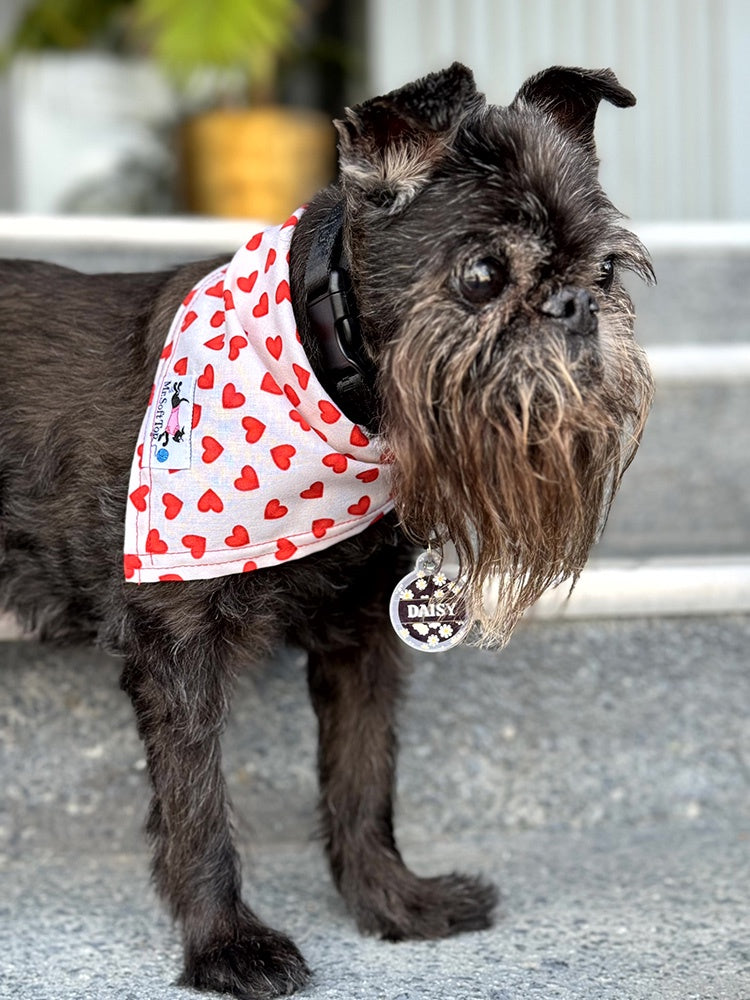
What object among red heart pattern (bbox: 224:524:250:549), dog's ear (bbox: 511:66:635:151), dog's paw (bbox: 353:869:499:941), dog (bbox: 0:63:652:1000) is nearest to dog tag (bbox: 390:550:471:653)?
dog (bbox: 0:63:652:1000)

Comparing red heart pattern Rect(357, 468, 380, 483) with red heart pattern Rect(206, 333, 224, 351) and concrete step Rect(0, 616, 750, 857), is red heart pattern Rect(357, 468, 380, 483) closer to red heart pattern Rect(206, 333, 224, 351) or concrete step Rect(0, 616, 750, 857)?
red heart pattern Rect(206, 333, 224, 351)

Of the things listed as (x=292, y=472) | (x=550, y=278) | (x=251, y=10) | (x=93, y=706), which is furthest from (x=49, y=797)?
(x=251, y=10)

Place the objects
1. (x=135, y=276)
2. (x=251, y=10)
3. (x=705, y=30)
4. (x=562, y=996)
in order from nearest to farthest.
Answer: (x=562, y=996), (x=135, y=276), (x=251, y=10), (x=705, y=30)

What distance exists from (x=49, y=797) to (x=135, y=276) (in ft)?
2.91

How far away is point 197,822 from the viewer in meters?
1.74

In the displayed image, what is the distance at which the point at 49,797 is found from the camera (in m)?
2.15

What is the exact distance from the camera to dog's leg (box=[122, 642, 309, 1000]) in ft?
5.59

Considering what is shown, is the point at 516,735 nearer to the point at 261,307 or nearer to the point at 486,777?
the point at 486,777

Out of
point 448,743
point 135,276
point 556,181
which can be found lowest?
point 448,743

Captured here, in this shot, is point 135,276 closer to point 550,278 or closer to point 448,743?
point 550,278

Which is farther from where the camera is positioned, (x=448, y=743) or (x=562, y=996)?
(x=448, y=743)

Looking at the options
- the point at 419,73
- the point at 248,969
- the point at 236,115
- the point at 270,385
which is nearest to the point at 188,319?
the point at 270,385

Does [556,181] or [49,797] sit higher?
[556,181]

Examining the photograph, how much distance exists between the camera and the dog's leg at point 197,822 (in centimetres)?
170
